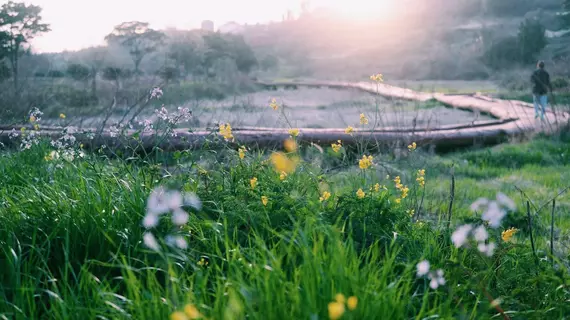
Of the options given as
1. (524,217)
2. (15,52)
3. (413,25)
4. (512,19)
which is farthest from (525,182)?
(413,25)

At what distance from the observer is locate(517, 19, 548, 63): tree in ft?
136

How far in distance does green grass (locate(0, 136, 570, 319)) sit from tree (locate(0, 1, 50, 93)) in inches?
958

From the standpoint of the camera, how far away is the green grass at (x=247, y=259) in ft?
6.83

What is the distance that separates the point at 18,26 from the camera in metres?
27.6

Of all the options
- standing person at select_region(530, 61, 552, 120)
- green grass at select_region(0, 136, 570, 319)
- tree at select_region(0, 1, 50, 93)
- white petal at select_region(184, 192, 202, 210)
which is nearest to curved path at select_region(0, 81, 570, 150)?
standing person at select_region(530, 61, 552, 120)

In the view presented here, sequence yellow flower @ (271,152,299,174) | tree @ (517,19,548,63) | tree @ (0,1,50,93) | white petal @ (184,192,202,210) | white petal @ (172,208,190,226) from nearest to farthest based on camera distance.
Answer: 1. white petal @ (172,208,190,226)
2. white petal @ (184,192,202,210)
3. yellow flower @ (271,152,299,174)
4. tree @ (0,1,50,93)
5. tree @ (517,19,548,63)

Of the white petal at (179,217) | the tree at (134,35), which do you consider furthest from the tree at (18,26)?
the white petal at (179,217)

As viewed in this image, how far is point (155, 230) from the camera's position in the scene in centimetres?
293

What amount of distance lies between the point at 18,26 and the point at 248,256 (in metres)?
28.6

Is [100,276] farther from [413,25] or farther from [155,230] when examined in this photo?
[413,25]

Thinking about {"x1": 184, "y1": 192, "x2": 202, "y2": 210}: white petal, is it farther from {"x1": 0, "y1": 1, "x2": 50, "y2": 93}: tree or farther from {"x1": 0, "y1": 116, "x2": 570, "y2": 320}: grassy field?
{"x1": 0, "y1": 1, "x2": 50, "y2": 93}: tree

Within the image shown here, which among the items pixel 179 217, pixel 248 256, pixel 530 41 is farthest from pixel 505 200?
pixel 530 41

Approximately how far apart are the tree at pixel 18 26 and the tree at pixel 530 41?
102 ft

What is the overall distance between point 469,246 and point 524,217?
2630 mm
